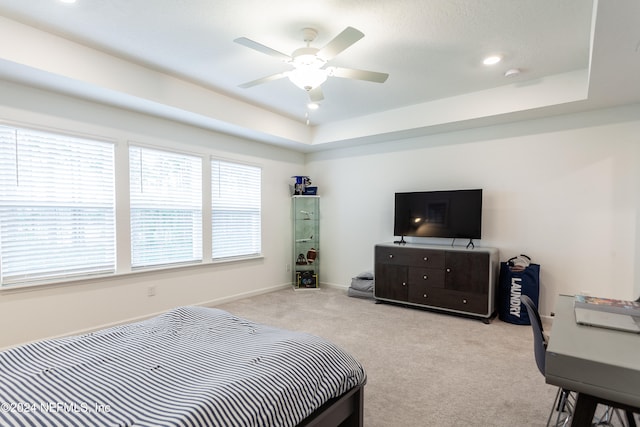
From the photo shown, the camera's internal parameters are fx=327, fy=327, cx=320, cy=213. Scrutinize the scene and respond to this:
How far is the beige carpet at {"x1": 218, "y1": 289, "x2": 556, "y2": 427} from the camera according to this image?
2152 millimetres

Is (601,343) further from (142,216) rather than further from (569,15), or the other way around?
(142,216)

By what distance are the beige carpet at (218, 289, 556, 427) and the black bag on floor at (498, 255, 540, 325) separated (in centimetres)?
13

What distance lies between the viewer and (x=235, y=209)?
16.7ft

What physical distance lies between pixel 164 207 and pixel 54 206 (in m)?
1.13

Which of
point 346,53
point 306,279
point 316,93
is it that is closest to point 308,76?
point 316,93

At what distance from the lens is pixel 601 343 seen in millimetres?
1265

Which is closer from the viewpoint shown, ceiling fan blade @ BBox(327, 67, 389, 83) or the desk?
the desk

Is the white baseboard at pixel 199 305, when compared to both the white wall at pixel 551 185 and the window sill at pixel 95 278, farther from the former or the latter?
the white wall at pixel 551 185

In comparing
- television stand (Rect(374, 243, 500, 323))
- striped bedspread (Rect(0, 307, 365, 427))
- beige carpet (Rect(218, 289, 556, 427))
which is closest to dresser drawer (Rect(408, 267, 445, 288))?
television stand (Rect(374, 243, 500, 323))

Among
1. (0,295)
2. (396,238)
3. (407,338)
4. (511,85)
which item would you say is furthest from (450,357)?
(0,295)

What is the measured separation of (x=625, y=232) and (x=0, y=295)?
6.30 meters

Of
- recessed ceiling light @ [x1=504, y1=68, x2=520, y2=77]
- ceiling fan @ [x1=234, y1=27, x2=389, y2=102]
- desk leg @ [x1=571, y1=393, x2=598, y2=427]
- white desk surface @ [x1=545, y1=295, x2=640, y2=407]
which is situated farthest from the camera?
recessed ceiling light @ [x1=504, y1=68, x2=520, y2=77]

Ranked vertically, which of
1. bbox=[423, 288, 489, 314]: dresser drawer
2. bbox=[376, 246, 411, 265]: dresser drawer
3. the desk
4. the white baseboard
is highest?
the desk

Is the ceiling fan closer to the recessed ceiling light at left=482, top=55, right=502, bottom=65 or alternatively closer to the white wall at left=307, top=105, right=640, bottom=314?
the recessed ceiling light at left=482, top=55, right=502, bottom=65
